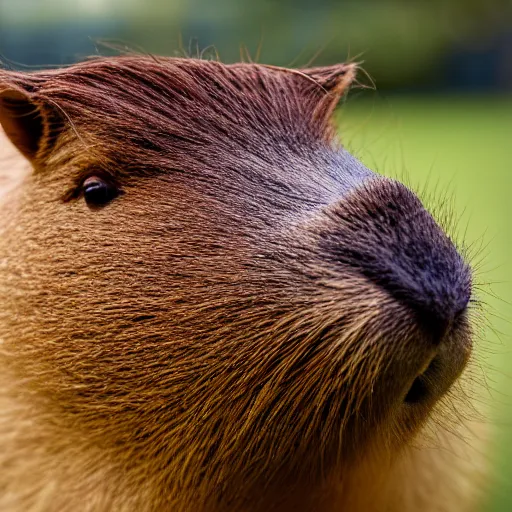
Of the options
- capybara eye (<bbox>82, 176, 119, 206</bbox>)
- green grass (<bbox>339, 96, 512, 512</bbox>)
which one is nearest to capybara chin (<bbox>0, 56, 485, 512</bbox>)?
capybara eye (<bbox>82, 176, 119, 206</bbox>)

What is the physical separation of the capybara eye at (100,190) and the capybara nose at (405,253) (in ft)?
1.38

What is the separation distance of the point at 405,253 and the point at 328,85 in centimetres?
60

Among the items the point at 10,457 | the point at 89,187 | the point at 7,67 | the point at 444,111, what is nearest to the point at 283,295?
the point at 89,187

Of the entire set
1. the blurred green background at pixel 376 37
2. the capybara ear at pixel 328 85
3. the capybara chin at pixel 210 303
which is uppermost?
the blurred green background at pixel 376 37

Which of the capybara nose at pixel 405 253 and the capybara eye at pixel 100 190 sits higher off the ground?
the capybara nose at pixel 405 253

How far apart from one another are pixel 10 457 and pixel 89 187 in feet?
1.72

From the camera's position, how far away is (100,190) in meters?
1.44

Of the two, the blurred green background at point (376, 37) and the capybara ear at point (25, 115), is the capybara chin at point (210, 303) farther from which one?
the blurred green background at point (376, 37)

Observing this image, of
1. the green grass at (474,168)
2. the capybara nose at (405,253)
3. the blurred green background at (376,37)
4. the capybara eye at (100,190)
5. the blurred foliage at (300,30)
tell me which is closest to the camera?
the capybara nose at (405,253)

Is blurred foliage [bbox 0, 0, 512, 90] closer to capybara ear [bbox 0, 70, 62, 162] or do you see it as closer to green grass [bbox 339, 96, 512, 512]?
green grass [bbox 339, 96, 512, 512]

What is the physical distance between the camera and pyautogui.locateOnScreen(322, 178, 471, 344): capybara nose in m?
1.19

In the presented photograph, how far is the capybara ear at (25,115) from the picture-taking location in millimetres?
1474

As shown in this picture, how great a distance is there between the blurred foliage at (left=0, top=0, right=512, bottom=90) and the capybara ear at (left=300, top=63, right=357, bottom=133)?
997 centimetres

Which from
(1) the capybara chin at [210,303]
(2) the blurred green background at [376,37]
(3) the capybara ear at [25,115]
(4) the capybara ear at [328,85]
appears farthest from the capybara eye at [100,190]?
(2) the blurred green background at [376,37]
